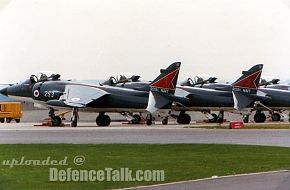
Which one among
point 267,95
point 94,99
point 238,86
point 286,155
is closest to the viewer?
point 286,155

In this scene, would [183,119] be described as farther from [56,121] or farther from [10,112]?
[10,112]

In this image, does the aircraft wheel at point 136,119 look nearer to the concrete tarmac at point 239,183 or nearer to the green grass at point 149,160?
the green grass at point 149,160

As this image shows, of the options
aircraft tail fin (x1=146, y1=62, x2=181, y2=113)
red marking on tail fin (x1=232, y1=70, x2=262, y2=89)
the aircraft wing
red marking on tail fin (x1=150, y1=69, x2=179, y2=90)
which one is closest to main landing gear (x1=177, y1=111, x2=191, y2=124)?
red marking on tail fin (x1=232, y1=70, x2=262, y2=89)

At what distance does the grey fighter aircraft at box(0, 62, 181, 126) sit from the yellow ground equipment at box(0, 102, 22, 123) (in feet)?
59.9

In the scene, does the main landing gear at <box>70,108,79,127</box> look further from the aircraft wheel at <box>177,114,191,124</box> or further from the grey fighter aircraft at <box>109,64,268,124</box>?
the aircraft wheel at <box>177,114,191,124</box>

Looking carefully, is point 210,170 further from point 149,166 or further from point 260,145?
point 260,145

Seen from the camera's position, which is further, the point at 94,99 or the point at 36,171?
the point at 94,99

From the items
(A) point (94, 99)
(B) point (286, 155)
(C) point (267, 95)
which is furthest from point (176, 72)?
(B) point (286, 155)

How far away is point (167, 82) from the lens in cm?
5859

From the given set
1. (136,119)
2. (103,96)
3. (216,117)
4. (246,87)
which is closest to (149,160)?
(103,96)

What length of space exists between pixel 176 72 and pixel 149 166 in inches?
1452

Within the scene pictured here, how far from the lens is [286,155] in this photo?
27.3m

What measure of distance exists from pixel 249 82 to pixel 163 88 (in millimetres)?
10068

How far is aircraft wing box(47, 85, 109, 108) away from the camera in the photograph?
5688cm
